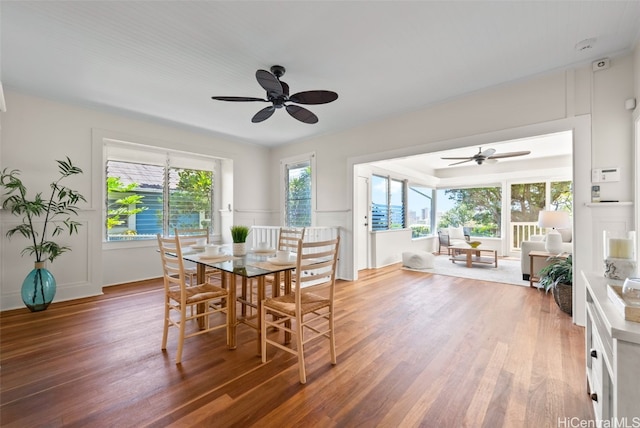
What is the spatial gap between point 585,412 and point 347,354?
144 cm

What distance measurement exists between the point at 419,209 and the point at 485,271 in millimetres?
2821

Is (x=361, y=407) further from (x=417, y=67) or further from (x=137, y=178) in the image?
(x=137, y=178)

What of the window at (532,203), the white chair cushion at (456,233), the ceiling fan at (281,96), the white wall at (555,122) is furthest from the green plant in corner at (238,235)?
the window at (532,203)

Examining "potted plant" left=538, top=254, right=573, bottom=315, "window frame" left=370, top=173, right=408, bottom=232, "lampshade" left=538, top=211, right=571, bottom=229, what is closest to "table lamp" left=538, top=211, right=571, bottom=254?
"lampshade" left=538, top=211, right=571, bottom=229

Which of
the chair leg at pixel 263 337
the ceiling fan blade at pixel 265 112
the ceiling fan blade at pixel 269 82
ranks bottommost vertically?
the chair leg at pixel 263 337

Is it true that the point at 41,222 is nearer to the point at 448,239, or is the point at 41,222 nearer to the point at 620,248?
the point at 620,248

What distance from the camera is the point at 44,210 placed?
3.47m

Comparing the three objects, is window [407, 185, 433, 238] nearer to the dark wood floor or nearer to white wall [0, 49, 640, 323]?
white wall [0, 49, 640, 323]

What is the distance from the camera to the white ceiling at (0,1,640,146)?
6.75 ft

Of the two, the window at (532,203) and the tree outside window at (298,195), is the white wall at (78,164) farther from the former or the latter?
the window at (532,203)

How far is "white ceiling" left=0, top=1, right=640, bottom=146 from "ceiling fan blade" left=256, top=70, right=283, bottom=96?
14.0 inches

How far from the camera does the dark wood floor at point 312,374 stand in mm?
1562

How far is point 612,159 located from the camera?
265cm

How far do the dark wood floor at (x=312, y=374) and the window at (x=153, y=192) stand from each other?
5.67 feet
